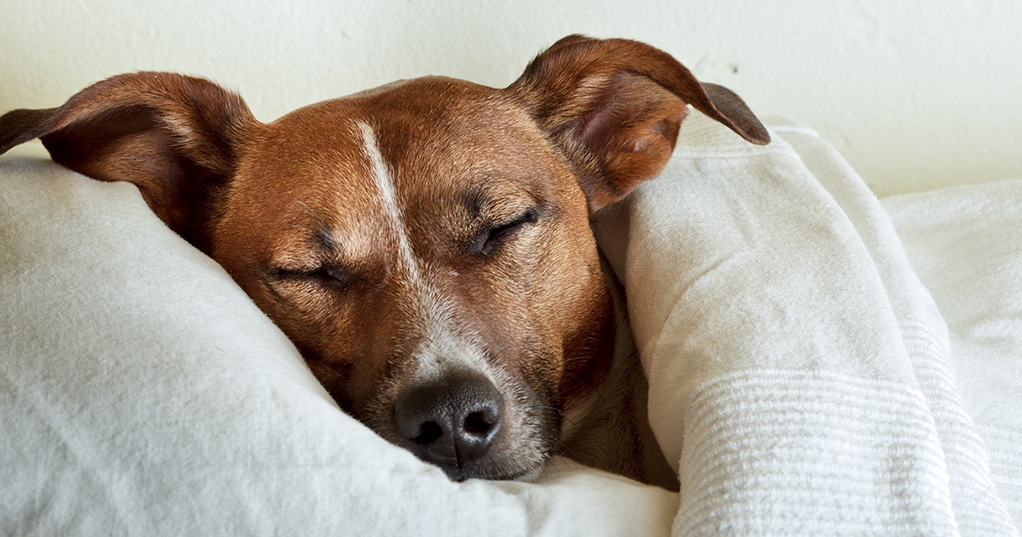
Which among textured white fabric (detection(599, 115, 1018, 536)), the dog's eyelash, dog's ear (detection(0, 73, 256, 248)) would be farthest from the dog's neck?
dog's ear (detection(0, 73, 256, 248))

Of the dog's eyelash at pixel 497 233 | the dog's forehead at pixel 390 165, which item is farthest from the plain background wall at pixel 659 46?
the dog's eyelash at pixel 497 233

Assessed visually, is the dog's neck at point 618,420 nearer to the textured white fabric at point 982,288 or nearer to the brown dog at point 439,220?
the brown dog at point 439,220

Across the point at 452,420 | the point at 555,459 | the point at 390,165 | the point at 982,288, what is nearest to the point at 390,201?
the point at 390,165

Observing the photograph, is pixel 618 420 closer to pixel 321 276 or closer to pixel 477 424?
pixel 477 424

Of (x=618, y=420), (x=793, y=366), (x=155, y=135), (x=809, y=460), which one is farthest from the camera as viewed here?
(x=618, y=420)

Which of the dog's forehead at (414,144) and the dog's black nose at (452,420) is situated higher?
the dog's forehead at (414,144)

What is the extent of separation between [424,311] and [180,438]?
552mm

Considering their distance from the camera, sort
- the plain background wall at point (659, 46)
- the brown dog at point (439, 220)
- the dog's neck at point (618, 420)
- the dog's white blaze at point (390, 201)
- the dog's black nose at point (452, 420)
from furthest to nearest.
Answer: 1. the plain background wall at point (659, 46)
2. the dog's neck at point (618, 420)
3. the dog's white blaze at point (390, 201)
4. the brown dog at point (439, 220)
5. the dog's black nose at point (452, 420)

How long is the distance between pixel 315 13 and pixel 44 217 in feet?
4.50

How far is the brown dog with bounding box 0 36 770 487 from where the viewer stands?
1.47 meters

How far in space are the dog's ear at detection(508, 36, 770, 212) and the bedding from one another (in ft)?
0.78

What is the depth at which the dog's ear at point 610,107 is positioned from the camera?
1823 millimetres

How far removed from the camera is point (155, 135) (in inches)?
69.2

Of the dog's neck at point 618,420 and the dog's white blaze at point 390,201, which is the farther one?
the dog's neck at point 618,420
